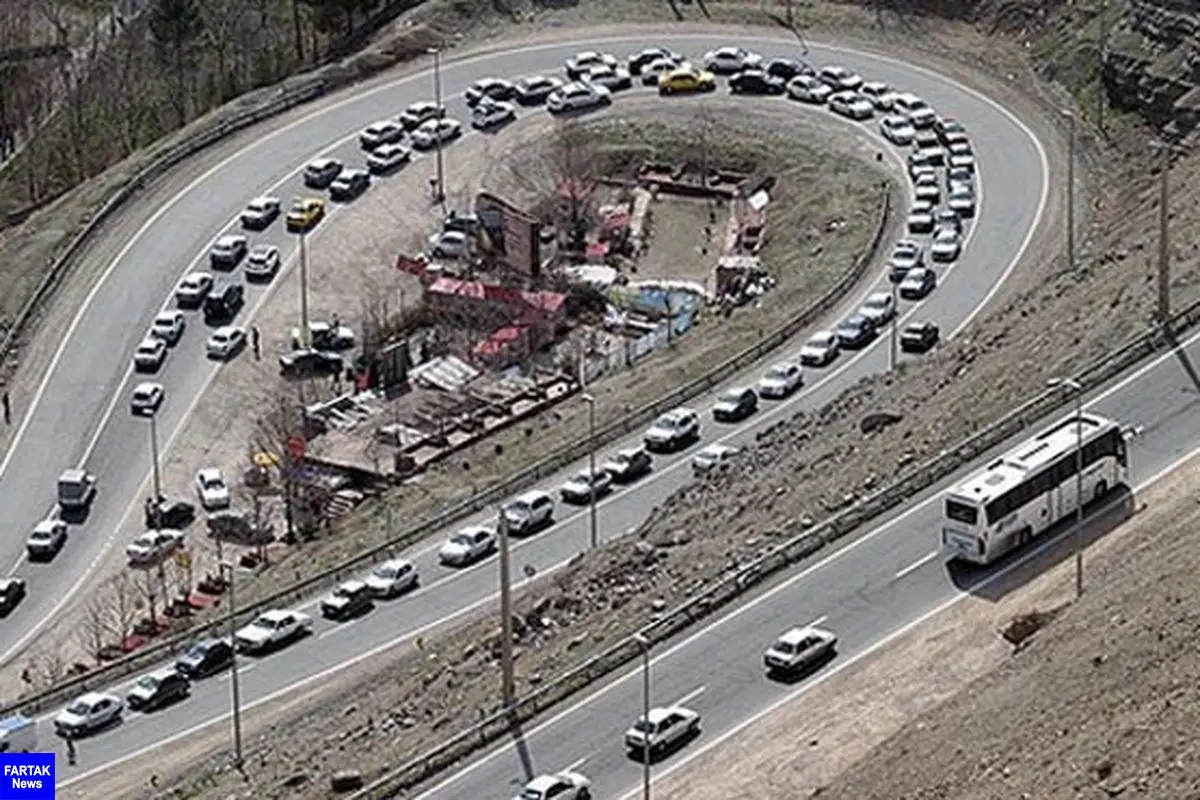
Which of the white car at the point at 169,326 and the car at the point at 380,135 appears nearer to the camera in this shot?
the white car at the point at 169,326

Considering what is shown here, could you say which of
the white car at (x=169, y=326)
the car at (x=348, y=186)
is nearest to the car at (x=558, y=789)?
the white car at (x=169, y=326)

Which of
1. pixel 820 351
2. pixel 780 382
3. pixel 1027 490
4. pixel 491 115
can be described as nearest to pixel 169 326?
pixel 491 115

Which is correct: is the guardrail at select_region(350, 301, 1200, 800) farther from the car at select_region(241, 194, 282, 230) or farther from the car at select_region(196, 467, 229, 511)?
the car at select_region(241, 194, 282, 230)

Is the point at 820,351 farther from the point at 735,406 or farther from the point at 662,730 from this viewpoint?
the point at 662,730

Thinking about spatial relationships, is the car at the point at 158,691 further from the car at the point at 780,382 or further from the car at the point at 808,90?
the car at the point at 808,90

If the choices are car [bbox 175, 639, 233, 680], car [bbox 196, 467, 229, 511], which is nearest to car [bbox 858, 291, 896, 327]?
car [bbox 196, 467, 229, 511]

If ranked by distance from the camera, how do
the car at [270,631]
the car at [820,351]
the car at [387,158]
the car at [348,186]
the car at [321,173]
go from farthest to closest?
the car at [387,158]
the car at [321,173]
the car at [348,186]
the car at [820,351]
the car at [270,631]

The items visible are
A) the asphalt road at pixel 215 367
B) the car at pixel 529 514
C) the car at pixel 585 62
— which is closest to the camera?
the asphalt road at pixel 215 367
